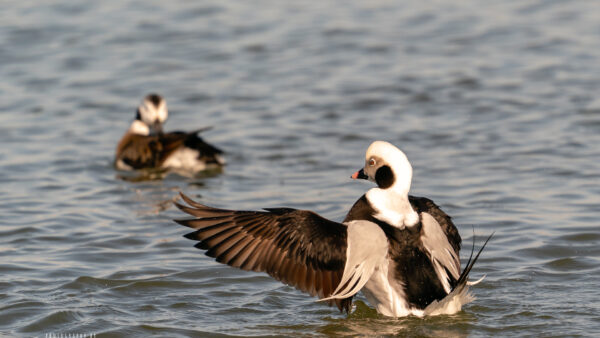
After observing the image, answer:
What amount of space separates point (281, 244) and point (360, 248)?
17.0 inches

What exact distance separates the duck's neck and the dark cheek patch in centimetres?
4

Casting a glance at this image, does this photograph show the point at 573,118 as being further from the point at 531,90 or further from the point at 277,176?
the point at 277,176

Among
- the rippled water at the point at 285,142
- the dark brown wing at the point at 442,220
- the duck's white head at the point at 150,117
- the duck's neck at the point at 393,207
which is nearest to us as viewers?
the duck's neck at the point at 393,207

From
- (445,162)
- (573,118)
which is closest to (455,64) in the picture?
(573,118)

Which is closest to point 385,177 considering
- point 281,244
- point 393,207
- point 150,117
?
point 393,207

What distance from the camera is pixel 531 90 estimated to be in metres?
11.4

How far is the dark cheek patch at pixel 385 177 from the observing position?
5.40m

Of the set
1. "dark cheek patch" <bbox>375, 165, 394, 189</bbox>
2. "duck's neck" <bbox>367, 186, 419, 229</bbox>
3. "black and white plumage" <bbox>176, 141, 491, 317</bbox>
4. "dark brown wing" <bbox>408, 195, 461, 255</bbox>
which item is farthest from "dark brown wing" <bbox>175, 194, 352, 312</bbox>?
"dark brown wing" <bbox>408, 195, 461, 255</bbox>

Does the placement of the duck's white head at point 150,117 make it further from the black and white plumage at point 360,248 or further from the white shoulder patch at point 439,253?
the white shoulder patch at point 439,253

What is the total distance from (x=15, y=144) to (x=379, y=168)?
5.72 m

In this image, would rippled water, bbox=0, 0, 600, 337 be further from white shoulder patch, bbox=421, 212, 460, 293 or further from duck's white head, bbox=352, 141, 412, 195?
duck's white head, bbox=352, 141, 412, 195

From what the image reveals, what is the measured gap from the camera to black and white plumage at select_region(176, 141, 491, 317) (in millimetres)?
5141

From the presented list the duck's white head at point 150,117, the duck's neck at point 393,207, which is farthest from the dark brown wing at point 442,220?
the duck's white head at point 150,117

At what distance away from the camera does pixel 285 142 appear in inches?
393
